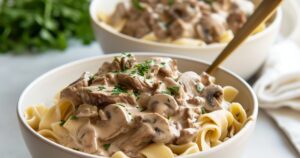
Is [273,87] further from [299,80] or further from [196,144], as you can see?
[196,144]

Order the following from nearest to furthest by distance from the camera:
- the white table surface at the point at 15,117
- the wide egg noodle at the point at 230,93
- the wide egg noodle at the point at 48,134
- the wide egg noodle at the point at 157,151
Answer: the wide egg noodle at the point at 157,151
the wide egg noodle at the point at 48,134
the wide egg noodle at the point at 230,93
the white table surface at the point at 15,117

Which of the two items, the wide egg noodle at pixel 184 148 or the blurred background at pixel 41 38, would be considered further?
the blurred background at pixel 41 38

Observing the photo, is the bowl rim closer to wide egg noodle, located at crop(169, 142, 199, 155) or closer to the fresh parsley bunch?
the fresh parsley bunch

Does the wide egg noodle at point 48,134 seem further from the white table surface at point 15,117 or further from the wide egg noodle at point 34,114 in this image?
the white table surface at point 15,117

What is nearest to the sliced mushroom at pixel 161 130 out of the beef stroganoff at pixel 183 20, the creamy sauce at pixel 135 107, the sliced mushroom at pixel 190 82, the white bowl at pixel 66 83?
the creamy sauce at pixel 135 107

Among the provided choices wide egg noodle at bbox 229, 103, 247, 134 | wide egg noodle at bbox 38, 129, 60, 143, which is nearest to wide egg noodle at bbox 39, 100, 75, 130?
wide egg noodle at bbox 38, 129, 60, 143

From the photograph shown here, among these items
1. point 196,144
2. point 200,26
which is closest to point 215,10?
point 200,26
